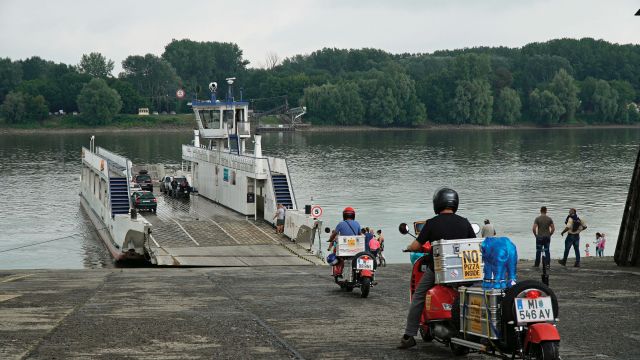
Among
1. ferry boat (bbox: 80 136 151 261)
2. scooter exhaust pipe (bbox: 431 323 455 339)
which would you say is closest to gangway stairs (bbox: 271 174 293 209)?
ferry boat (bbox: 80 136 151 261)

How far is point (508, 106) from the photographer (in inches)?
7584

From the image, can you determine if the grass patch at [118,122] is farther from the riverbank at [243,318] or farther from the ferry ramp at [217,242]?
the riverbank at [243,318]

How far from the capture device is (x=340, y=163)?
351ft

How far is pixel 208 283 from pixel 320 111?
6928 inches

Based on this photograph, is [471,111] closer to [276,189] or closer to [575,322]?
[276,189]

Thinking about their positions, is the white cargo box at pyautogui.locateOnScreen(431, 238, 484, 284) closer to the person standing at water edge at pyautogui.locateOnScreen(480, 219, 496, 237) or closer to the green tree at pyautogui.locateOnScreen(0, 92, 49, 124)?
the person standing at water edge at pyautogui.locateOnScreen(480, 219, 496, 237)

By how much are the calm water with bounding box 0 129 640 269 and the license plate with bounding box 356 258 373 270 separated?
20566 millimetres

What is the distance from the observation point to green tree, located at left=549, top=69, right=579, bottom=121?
633 feet

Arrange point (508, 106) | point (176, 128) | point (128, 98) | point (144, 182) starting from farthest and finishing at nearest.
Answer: point (128, 98)
point (508, 106)
point (176, 128)
point (144, 182)

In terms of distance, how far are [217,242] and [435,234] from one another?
22.4 meters

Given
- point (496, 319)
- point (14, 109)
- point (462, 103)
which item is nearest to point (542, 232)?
point (496, 319)

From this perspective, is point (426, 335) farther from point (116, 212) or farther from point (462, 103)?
point (462, 103)

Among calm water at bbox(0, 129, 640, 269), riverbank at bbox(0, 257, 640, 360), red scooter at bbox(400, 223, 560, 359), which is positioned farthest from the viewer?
calm water at bbox(0, 129, 640, 269)

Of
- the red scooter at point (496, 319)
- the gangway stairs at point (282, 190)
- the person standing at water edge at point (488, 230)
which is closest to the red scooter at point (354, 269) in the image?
the person standing at water edge at point (488, 230)
